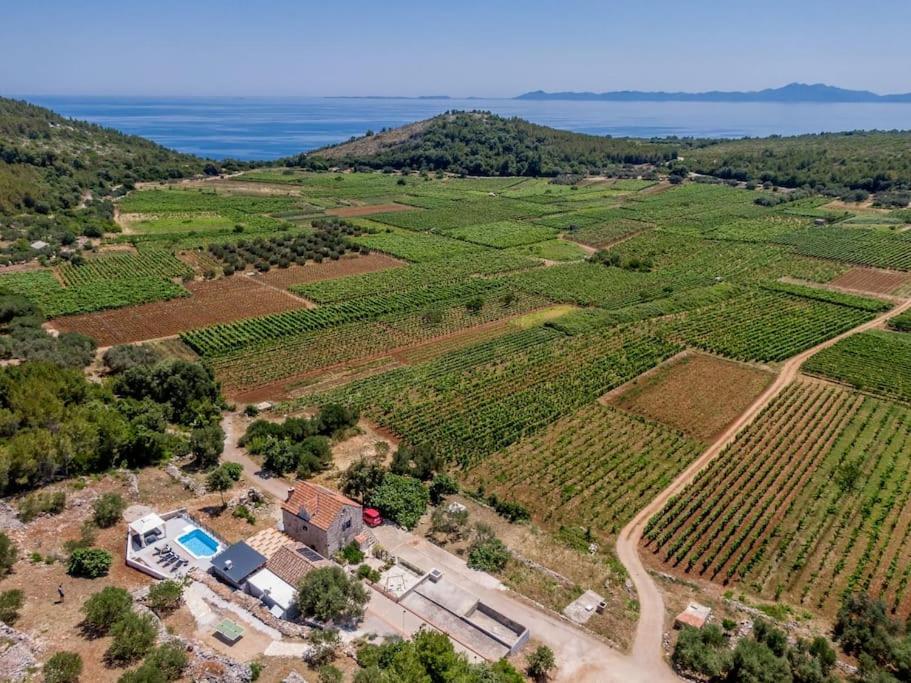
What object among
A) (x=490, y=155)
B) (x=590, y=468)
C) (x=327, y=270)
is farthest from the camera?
(x=490, y=155)

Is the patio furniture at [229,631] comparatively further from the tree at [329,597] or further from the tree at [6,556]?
the tree at [6,556]

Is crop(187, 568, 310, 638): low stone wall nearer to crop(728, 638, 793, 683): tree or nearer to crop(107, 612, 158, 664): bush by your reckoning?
crop(107, 612, 158, 664): bush

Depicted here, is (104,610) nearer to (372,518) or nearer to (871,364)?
(372,518)

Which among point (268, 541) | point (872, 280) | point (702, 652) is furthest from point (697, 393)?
Result: point (872, 280)

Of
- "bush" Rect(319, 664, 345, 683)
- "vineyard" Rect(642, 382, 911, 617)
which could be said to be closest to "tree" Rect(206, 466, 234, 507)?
"bush" Rect(319, 664, 345, 683)

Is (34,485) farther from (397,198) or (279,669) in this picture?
(397,198)

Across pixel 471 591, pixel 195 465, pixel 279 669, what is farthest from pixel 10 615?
pixel 471 591

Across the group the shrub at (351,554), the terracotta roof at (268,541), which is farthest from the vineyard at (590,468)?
the terracotta roof at (268,541)
